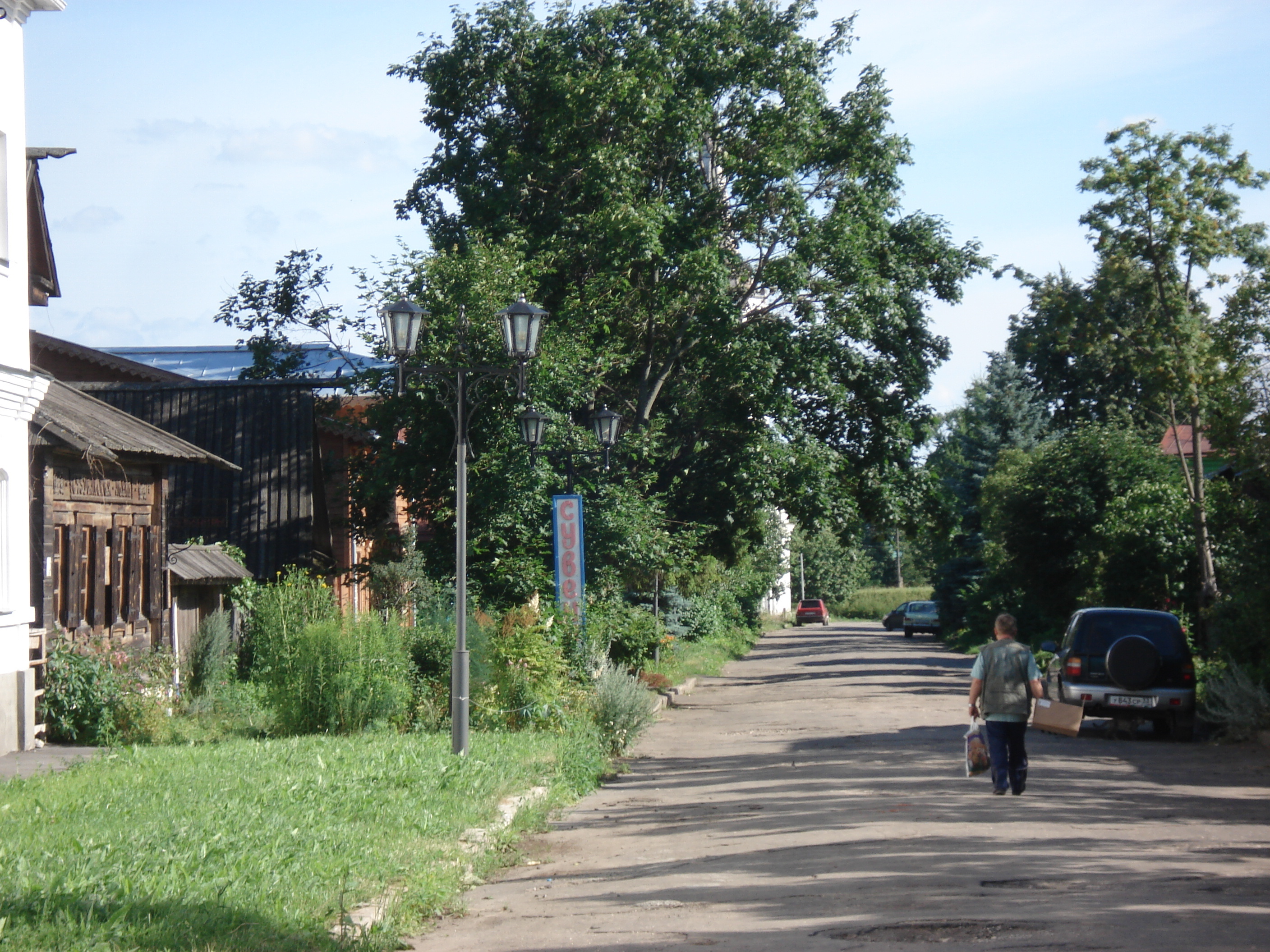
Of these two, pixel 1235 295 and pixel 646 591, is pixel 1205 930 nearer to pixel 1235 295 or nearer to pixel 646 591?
pixel 1235 295

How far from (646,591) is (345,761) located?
91.0ft

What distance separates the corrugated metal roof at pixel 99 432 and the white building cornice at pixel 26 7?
4.26m

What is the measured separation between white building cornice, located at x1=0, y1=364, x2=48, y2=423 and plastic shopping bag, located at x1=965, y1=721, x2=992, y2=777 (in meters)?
10.6

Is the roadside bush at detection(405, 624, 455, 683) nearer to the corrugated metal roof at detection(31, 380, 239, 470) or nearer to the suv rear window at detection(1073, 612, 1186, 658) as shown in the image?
the corrugated metal roof at detection(31, 380, 239, 470)

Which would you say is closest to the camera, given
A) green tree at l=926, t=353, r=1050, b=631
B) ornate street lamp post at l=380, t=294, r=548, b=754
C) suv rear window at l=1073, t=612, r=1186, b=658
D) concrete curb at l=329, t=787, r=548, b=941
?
concrete curb at l=329, t=787, r=548, b=941

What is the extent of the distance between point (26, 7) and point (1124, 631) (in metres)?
15.5

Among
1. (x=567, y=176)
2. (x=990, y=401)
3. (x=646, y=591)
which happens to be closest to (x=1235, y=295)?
(x=567, y=176)

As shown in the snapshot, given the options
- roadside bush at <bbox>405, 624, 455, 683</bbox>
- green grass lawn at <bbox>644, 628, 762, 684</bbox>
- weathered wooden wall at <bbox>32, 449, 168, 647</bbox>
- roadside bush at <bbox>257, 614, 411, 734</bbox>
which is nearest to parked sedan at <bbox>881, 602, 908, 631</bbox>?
green grass lawn at <bbox>644, 628, 762, 684</bbox>

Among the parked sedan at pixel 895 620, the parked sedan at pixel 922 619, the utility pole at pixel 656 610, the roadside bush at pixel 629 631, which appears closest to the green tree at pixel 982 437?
the parked sedan at pixel 922 619

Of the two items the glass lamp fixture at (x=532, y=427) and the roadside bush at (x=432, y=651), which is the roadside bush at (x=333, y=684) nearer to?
the roadside bush at (x=432, y=651)

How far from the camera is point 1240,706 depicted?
52.0 ft

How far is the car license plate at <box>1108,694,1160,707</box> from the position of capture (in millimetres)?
16500

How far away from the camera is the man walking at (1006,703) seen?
36.9ft

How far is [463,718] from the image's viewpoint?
509 inches
